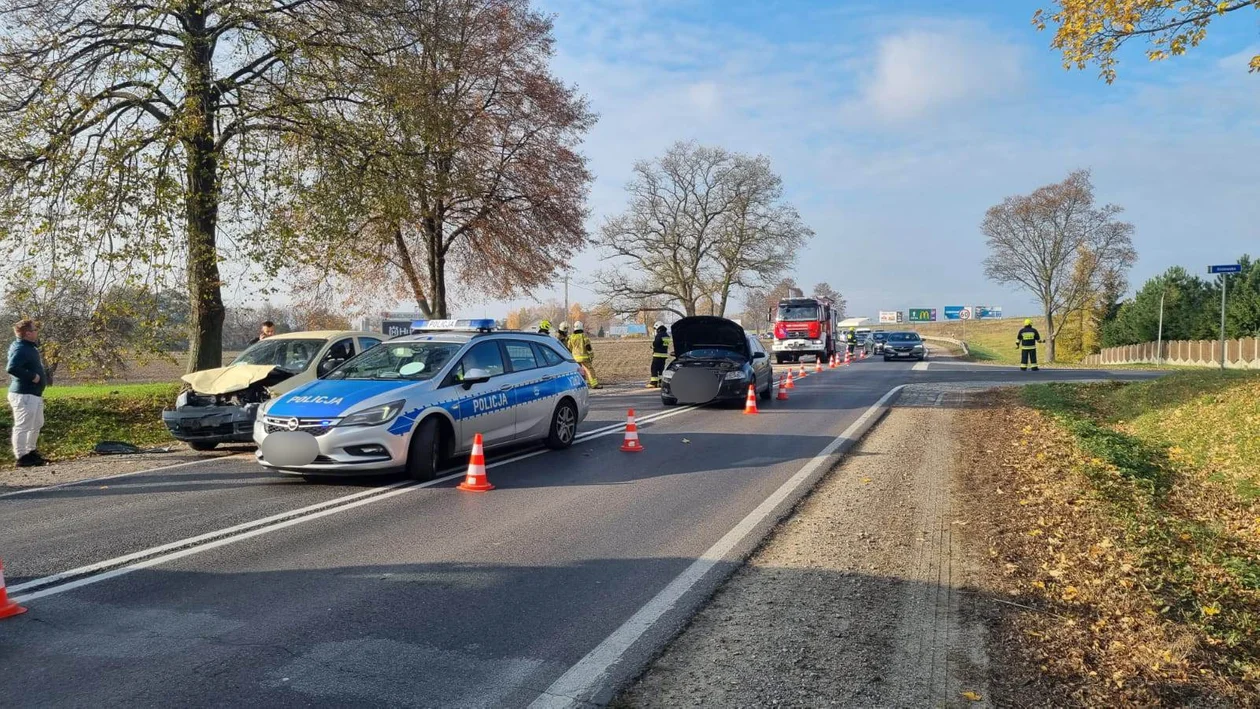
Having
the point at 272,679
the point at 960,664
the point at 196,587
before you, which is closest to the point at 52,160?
the point at 196,587

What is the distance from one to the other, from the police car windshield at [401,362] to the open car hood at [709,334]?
8137 mm

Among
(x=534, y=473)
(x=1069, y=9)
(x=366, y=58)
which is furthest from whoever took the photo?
(x=366, y=58)

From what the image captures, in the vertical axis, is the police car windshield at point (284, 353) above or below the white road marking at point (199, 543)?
above

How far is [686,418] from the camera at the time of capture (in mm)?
15078

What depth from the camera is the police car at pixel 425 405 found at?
8227mm

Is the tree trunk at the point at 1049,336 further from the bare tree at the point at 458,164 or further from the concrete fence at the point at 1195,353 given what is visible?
the bare tree at the point at 458,164

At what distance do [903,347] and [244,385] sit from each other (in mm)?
37181

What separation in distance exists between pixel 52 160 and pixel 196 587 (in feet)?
39.4

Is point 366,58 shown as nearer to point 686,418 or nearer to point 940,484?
point 686,418

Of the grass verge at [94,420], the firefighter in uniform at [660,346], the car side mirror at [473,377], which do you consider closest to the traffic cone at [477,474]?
the car side mirror at [473,377]

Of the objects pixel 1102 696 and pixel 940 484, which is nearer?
pixel 1102 696

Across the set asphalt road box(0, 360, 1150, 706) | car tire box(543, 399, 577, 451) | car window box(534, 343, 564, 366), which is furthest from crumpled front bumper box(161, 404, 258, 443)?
car tire box(543, 399, 577, 451)

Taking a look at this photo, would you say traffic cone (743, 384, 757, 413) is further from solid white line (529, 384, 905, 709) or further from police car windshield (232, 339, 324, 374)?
solid white line (529, 384, 905, 709)

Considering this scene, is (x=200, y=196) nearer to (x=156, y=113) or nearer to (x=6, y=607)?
(x=156, y=113)
